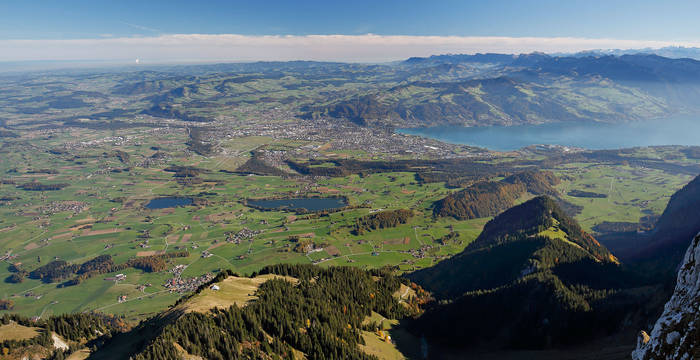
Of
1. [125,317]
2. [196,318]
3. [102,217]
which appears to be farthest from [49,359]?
[102,217]

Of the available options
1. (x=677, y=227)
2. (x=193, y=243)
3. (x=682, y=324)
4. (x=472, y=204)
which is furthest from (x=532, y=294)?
(x=193, y=243)

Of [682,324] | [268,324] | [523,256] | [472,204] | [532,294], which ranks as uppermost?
[682,324]

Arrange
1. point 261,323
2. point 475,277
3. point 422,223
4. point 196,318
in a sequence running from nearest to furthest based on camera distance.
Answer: point 196,318
point 261,323
point 475,277
point 422,223

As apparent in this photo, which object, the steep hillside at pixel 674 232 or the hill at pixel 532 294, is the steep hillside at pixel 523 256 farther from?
the steep hillside at pixel 674 232

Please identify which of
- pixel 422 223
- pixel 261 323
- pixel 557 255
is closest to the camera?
pixel 261 323

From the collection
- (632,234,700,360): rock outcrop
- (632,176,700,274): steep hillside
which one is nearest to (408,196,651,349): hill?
(632,176,700,274): steep hillside

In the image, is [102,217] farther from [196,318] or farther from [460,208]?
[460,208]

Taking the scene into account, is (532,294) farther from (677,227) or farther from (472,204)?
(472,204)

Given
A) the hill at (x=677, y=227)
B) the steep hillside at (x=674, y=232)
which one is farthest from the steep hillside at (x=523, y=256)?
the hill at (x=677, y=227)

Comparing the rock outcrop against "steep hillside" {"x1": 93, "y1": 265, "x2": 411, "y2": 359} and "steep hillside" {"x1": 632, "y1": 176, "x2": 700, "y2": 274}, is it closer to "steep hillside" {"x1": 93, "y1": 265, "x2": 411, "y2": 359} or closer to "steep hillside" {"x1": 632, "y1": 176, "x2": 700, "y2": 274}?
"steep hillside" {"x1": 93, "y1": 265, "x2": 411, "y2": 359}
